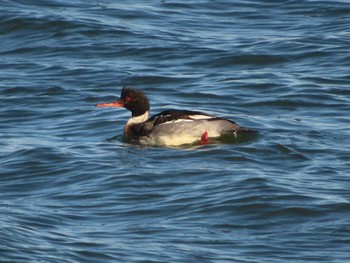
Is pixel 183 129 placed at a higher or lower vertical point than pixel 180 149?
higher

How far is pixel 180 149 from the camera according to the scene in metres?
16.6

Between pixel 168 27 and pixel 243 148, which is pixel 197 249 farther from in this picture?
pixel 168 27

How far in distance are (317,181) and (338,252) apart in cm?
271

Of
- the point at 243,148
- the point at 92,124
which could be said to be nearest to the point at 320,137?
the point at 243,148

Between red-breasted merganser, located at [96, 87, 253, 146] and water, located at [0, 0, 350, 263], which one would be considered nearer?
water, located at [0, 0, 350, 263]

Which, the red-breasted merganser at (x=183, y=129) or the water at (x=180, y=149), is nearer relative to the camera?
the water at (x=180, y=149)

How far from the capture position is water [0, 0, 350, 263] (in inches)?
488

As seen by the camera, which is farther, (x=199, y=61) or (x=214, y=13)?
(x=214, y=13)

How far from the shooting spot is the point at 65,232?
12.6m

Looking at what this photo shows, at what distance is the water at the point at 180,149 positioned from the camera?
12383mm

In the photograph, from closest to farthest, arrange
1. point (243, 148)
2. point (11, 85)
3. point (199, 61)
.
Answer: point (243, 148)
point (11, 85)
point (199, 61)

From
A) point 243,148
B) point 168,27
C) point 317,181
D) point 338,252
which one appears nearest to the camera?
point 338,252

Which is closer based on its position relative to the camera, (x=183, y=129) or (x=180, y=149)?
(x=180, y=149)

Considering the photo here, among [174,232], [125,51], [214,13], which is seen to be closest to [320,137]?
[174,232]
